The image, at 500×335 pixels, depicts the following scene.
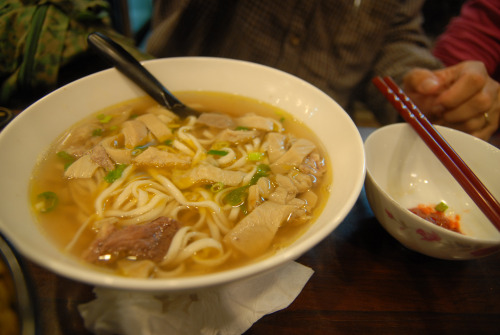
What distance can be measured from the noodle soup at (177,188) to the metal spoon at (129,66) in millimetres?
104

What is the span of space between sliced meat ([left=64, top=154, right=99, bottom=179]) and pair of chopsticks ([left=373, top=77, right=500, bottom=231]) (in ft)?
5.73

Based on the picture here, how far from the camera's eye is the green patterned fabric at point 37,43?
211cm

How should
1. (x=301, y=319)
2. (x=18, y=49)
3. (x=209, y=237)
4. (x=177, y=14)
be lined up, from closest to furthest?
(x=301, y=319), (x=209, y=237), (x=18, y=49), (x=177, y=14)

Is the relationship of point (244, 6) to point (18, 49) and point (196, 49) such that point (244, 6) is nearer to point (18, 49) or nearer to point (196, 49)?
point (196, 49)

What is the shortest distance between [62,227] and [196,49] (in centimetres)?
223

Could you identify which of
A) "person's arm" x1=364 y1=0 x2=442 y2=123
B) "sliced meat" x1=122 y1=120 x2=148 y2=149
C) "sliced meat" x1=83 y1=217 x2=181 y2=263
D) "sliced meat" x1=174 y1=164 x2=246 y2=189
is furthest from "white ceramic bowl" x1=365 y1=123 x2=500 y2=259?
"sliced meat" x1=122 y1=120 x2=148 y2=149

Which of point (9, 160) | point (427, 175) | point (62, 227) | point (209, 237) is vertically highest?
point (9, 160)

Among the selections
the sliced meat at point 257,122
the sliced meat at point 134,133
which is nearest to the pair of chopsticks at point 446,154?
the sliced meat at point 257,122

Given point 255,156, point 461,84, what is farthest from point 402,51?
point 255,156

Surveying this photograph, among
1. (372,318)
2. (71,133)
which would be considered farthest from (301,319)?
(71,133)

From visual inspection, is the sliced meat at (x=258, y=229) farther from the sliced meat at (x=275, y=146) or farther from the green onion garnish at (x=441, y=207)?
the green onion garnish at (x=441, y=207)

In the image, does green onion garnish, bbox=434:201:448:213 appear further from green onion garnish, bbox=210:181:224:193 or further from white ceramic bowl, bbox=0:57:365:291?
green onion garnish, bbox=210:181:224:193

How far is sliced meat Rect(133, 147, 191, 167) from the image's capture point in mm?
1553

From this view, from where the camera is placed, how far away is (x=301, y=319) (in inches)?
45.2
